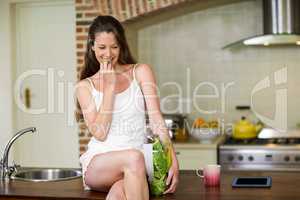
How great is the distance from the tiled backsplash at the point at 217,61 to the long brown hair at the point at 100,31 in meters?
2.64

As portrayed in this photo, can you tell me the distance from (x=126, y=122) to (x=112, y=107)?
0.35ft

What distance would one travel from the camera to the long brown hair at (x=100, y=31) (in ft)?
9.45

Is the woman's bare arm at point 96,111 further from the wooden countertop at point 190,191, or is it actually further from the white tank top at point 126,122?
the wooden countertop at point 190,191

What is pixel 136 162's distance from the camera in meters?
2.59

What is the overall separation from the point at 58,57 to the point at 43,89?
0.37m

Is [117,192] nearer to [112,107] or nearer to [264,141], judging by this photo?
[112,107]

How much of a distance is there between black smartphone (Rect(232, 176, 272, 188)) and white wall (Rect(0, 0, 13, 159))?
3214 mm

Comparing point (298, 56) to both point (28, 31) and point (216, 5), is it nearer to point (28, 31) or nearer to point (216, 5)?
point (216, 5)

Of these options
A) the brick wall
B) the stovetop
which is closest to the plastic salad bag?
the stovetop

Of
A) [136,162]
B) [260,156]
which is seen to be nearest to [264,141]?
[260,156]

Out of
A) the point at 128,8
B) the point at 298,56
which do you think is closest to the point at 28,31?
the point at 128,8

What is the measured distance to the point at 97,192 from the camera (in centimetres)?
282

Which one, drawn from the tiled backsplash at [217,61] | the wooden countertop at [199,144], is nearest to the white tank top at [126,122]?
the wooden countertop at [199,144]

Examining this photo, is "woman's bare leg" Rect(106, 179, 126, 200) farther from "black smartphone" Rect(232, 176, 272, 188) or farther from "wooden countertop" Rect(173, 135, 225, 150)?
"wooden countertop" Rect(173, 135, 225, 150)
